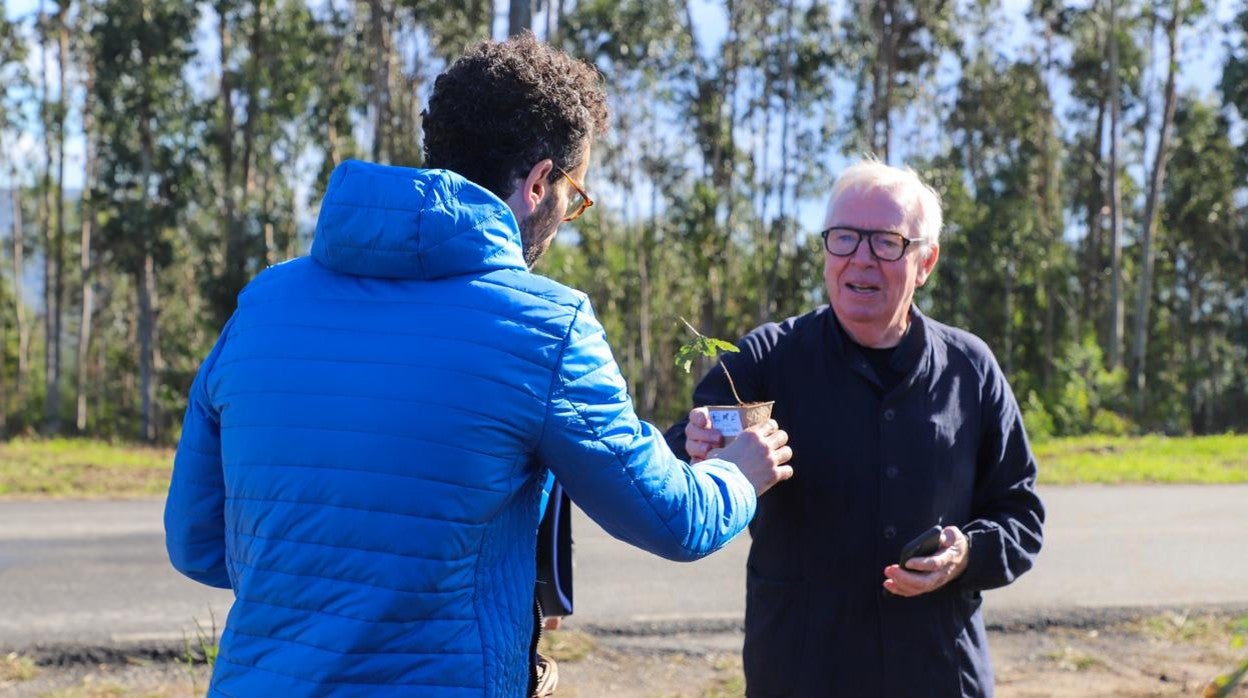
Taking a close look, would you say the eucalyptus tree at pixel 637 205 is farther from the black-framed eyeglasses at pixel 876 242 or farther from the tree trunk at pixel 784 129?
the black-framed eyeglasses at pixel 876 242

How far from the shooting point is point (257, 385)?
185cm

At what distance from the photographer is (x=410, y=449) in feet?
5.75

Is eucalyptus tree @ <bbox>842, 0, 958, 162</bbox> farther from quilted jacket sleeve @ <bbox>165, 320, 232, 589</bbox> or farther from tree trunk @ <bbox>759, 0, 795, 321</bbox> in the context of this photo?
quilted jacket sleeve @ <bbox>165, 320, 232, 589</bbox>

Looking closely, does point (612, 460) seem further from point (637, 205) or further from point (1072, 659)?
point (637, 205)

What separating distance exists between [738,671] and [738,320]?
31042 millimetres

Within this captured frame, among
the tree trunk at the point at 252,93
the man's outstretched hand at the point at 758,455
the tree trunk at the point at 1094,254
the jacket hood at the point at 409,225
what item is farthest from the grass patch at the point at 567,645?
the tree trunk at the point at 1094,254

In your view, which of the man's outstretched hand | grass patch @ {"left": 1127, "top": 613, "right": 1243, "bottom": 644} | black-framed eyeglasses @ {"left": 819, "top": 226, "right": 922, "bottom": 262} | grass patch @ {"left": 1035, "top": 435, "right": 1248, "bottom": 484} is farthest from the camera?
grass patch @ {"left": 1035, "top": 435, "right": 1248, "bottom": 484}

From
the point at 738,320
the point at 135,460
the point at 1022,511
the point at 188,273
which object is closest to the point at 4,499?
the point at 135,460

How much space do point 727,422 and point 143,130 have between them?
3250cm

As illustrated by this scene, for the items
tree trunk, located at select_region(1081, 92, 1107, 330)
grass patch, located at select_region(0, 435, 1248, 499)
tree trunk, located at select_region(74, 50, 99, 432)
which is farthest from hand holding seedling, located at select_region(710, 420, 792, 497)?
tree trunk, located at select_region(1081, 92, 1107, 330)

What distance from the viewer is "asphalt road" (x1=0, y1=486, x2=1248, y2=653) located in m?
6.89

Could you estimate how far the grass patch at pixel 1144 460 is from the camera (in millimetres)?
13844

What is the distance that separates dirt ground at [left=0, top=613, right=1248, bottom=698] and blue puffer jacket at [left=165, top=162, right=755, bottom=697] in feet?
11.6

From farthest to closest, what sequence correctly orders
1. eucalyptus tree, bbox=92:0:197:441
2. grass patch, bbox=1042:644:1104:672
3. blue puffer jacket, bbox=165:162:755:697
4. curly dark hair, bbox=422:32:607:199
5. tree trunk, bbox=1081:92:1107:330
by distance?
tree trunk, bbox=1081:92:1107:330, eucalyptus tree, bbox=92:0:197:441, grass patch, bbox=1042:644:1104:672, curly dark hair, bbox=422:32:607:199, blue puffer jacket, bbox=165:162:755:697
